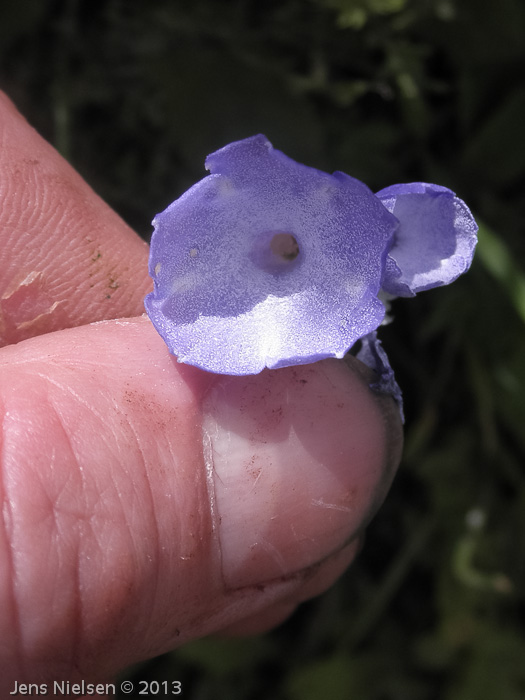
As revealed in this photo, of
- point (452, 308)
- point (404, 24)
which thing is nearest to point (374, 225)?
point (452, 308)

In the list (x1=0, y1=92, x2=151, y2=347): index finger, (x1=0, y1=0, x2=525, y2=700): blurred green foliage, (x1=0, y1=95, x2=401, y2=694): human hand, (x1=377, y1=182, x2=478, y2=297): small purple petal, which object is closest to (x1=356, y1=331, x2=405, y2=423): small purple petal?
(x1=0, y1=95, x2=401, y2=694): human hand

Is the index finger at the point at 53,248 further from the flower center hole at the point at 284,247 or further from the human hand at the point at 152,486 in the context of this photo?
the flower center hole at the point at 284,247

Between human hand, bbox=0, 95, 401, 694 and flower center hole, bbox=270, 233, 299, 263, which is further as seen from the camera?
flower center hole, bbox=270, 233, 299, 263

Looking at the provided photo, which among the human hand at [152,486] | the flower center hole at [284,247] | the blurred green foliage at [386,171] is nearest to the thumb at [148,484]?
the human hand at [152,486]

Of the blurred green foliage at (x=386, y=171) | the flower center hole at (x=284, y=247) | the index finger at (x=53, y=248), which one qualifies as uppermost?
the index finger at (x=53, y=248)

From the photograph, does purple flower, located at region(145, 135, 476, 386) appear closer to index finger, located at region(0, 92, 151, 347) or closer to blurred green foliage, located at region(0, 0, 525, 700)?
index finger, located at region(0, 92, 151, 347)

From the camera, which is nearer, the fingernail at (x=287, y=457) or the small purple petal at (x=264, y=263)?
the small purple petal at (x=264, y=263)

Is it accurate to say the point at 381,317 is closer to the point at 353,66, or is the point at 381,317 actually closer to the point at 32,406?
Result: the point at 32,406
